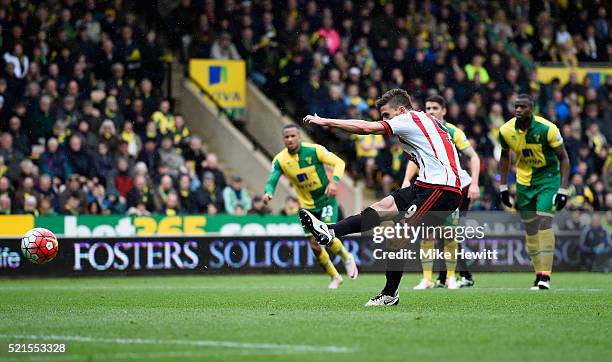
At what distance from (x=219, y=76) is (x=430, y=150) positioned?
14232 millimetres

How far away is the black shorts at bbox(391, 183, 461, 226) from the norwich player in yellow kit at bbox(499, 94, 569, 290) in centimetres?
313

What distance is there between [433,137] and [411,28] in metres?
16.9

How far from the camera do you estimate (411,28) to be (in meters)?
27.8

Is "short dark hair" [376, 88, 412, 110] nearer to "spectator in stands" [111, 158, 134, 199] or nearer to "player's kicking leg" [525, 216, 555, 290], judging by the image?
"player's kicking leg" [525, 216, 555, 290]

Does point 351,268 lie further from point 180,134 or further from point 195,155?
point 180,134

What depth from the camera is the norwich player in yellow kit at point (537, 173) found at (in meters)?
14.2

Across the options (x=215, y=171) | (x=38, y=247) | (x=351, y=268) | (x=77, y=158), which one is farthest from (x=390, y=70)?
(x=38, y=247)

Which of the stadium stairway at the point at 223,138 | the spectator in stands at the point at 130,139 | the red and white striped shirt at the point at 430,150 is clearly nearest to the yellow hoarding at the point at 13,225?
the spectator in stands at the point at 130,139

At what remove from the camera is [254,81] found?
2548 cm

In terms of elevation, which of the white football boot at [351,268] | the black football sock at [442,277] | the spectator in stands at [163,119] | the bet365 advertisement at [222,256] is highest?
the spectator in stands at [163,119]

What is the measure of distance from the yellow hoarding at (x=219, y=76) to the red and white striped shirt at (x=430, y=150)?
13917mm

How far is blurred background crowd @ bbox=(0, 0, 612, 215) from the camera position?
69.6 feet

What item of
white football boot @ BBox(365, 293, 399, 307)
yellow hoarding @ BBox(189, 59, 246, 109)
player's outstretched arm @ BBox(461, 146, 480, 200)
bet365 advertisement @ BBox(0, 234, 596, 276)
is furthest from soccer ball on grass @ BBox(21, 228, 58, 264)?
yellow hoarding @ BBox(189, 59, 246, 109)

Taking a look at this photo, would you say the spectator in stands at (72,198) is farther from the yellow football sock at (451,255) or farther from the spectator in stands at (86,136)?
the yellow football sock at (451,255)
